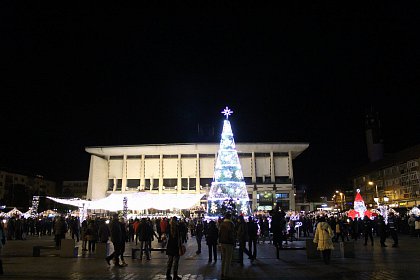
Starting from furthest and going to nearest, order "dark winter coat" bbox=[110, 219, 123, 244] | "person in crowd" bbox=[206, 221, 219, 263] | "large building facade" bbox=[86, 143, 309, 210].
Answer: "large building facade" bbox=[86, 143, 309, 210] < "person in crowd" bbox=[206, 221, 219, 263] < "dark winter coat" bbox=[110, 219, 123, 244]

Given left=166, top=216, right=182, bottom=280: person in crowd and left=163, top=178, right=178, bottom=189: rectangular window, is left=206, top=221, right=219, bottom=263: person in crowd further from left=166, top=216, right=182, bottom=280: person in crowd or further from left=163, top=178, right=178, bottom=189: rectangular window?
left=163, top=178, right=178, bottom=189: rectangular window

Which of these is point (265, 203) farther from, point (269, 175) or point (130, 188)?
point (130, 188)

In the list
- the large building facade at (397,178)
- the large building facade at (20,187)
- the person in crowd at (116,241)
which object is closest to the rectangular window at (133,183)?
the large building facade at (20,187)

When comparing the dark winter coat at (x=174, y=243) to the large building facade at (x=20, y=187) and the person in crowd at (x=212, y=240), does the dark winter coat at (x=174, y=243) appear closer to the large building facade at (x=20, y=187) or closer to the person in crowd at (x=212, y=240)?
the person in crowd at (x=212, y=240)

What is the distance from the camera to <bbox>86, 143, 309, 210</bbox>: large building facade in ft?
286

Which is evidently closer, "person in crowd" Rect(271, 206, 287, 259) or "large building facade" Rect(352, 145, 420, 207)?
"person in crowd" Rect(271, 206, 287, 259)

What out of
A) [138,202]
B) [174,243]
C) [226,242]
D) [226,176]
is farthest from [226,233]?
[138,202]

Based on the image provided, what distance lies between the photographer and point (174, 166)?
89.8m

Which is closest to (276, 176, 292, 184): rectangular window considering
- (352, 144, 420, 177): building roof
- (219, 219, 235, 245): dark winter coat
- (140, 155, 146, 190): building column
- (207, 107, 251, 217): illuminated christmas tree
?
(352, 144, 420, 177): building roof

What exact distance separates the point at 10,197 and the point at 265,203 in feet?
165

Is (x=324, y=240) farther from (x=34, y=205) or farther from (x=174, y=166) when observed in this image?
(x=174, y=166)

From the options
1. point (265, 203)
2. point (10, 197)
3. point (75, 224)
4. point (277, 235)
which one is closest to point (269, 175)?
point (265, 203)

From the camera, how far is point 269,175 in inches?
3472

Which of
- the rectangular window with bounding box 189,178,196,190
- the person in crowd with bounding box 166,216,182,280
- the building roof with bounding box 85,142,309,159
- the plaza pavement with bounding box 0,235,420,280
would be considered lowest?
the plaza pavement with bounding box 0,235,420,280
